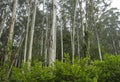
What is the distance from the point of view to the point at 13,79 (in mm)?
6637

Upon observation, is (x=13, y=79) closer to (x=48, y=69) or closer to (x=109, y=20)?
(x=48, y=69)

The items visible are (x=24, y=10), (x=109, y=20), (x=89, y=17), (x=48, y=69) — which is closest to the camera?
(x=48, y=69)

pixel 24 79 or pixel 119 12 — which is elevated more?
pixel 119 12

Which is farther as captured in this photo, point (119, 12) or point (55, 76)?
point (119, 12)

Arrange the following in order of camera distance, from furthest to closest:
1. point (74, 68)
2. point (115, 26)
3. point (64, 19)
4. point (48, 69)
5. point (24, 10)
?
point (115, 26), point (64, 19), point (24, 10), point (48, 69), point (74, 68)

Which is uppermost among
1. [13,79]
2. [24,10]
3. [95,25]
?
[24,10]

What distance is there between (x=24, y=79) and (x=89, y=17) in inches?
736

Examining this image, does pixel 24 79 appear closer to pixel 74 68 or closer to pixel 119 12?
pixel 74 68

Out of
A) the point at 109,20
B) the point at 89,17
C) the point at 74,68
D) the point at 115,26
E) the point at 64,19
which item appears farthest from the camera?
the point at 115,26

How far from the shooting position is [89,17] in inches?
955

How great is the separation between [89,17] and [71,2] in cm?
268

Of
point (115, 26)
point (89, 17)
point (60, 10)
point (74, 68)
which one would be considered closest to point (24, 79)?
point (74, 68)

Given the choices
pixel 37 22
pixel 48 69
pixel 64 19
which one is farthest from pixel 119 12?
pixel 48 69

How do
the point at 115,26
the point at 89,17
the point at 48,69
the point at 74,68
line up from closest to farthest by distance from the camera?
the point at 74,68 < the point at 48,69 < the point at 89,17 < the point at 115,26
